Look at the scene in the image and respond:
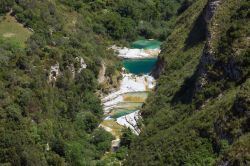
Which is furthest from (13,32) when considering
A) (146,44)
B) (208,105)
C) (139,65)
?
(208,105)

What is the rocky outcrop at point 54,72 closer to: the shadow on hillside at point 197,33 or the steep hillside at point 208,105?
the steep hillside at point 208,105

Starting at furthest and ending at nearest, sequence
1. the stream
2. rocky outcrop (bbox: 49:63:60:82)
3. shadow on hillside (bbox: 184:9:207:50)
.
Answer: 1. shadow on hillside (bbox: 184:9:207:50)
2. rocky outcrop (bbox: 49:63:60:82)
3. the stream

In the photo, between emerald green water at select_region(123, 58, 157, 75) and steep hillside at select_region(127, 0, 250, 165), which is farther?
emerald green water at select_region(123, 58, 157, 75)

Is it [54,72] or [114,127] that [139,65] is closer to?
[54,72]

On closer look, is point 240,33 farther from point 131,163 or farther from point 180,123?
point 131,163

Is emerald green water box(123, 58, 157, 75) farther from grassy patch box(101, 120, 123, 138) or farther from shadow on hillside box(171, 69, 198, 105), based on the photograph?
shadow on hillside box(171, 69, 198, 105)

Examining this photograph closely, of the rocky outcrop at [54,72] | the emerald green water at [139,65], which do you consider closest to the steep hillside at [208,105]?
the rocky outcrop at [54,72]

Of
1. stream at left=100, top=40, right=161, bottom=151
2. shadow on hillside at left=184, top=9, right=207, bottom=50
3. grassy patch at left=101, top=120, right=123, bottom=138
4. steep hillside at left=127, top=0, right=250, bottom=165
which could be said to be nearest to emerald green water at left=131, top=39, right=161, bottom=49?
stream at left=100, top=40, right=161, bottom=151

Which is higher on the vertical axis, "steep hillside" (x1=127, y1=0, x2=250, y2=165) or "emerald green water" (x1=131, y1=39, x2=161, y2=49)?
"steep hillside" (x1=127, y1=0, x2=250, y2=165)
